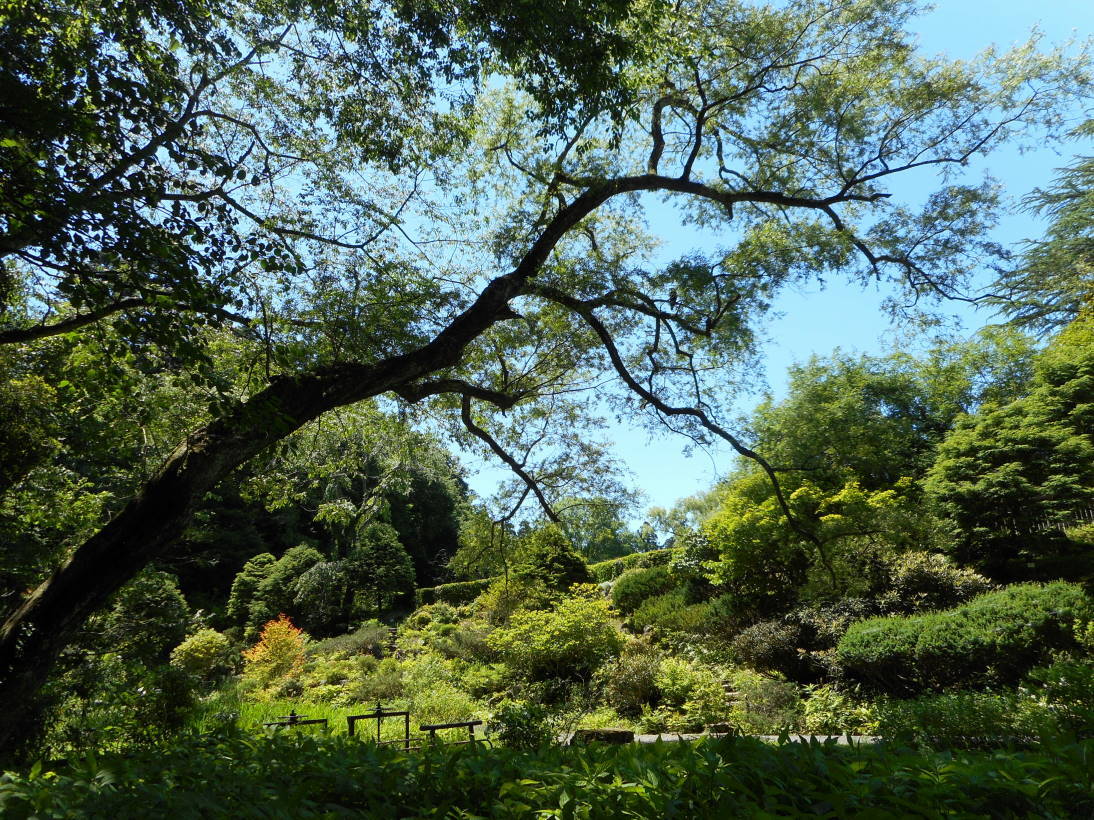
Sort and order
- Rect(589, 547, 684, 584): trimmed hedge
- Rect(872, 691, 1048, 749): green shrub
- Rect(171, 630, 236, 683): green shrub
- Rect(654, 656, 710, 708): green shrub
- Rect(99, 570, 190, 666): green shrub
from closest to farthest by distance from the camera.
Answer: Rect(872, 691, 1048, 749): green shrub
Rect(99, 570, 190, 666): green shrub
Rect(654, 656, 710, 708): green shrub
Rect(171, 630, 236, 683): green shrub
Rect(589, 547, 684, 584): trimmed hedge

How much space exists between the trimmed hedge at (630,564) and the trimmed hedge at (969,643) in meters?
7.31

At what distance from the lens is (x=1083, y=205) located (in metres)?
15.9

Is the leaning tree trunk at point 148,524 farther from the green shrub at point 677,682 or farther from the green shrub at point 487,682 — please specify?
the green shrub at point 487,682

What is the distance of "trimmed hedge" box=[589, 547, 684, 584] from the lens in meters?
16.3

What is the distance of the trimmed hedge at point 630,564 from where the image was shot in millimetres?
16281

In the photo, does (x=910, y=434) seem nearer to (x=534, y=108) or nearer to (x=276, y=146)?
(x=534, y=108)

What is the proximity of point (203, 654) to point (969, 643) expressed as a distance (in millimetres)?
13938

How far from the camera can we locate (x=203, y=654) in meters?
13.3

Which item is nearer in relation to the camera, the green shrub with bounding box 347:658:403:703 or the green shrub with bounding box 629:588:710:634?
the green shrub with bounding box 347:658:403:703

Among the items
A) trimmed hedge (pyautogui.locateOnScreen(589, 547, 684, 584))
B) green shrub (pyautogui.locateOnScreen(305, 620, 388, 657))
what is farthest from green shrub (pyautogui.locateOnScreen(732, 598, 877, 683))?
green shrub (pyautogui.locateOnScreen(305, 620, 388, 657))

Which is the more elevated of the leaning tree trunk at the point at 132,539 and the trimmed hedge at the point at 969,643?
the leaning tree trunk at the point at 132,539

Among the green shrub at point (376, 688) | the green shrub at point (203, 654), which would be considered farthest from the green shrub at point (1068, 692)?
the green shrub at point (203, 654)

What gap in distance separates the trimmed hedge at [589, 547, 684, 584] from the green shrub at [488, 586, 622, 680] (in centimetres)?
479

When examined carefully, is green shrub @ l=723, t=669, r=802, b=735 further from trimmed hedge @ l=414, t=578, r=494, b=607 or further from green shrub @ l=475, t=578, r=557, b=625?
trimmed hedge @ l=414, t=578, r=494, b=607
